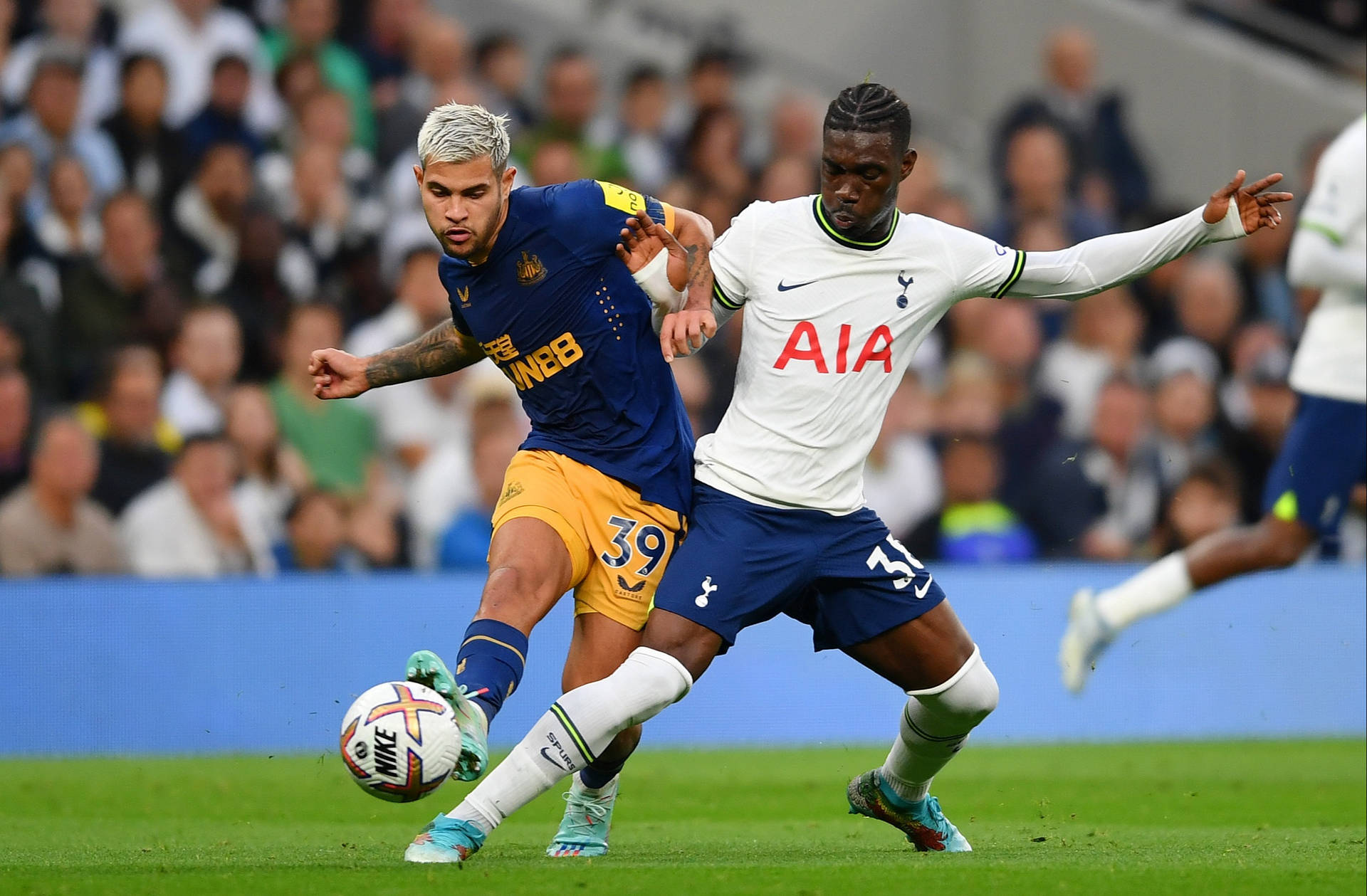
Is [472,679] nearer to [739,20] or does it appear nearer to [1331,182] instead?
[1331,182]

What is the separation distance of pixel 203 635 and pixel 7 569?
128 cm

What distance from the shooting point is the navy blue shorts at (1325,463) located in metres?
9.36

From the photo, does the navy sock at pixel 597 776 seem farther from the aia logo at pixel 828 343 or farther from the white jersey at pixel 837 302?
the aia logo at pixel 828 343

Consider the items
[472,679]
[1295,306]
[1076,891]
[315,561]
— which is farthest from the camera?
[1295,306]

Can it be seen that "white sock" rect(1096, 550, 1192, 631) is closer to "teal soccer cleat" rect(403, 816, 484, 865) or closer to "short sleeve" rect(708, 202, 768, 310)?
"short sleeve" rect(708, 202, 768, 310)

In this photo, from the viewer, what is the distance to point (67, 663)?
11.5 meters

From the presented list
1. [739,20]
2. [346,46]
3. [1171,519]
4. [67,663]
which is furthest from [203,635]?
[739,20]

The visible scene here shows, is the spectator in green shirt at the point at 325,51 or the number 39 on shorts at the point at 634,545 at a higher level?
the spectator in green shirt at the point at 325,51

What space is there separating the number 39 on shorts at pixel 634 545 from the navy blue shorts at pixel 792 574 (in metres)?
0.22

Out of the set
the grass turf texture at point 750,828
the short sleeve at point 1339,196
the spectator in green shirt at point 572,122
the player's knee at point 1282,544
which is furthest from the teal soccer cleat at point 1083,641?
the spectator in green shirt at point 572,122

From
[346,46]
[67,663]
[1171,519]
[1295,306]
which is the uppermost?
[346,46]

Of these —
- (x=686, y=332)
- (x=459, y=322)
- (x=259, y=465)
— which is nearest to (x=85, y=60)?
(x=259, y=465)

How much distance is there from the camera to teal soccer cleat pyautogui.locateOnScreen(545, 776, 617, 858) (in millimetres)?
6930

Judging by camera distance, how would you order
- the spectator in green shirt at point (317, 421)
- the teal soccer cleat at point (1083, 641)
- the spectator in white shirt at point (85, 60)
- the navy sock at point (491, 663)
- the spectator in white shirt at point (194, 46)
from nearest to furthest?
the navy sock at point (491, 663) → the teal soccer cleat at point (1083, 641) → the spectator in green shirt at point (317, 421) → the spectator in white shirt at point (85, 60) → the spectator in white shirt at point (194, 46)
